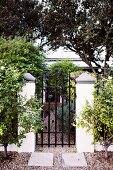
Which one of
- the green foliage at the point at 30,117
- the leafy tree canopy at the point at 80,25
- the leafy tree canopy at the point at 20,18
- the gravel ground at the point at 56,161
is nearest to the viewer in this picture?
the gravel ground at the point at 56,161

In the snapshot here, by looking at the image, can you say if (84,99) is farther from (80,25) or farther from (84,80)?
(80,25)

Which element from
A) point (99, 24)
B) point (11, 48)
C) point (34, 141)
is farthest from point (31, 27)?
point (34, 141)

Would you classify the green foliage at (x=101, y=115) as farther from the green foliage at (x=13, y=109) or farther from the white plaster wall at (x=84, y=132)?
the green foliage at (x=13, y=109)

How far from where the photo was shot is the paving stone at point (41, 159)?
4.81m

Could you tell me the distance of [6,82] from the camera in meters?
4.86

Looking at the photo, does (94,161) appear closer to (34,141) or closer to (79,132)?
(79,132)

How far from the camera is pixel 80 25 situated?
13.1 metres

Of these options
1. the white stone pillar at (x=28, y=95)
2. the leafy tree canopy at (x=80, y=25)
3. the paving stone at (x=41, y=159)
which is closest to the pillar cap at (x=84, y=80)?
the white stone pillar at (x=28, y=95)

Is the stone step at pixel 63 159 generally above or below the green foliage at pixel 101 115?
below

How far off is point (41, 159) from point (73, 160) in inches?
21.9

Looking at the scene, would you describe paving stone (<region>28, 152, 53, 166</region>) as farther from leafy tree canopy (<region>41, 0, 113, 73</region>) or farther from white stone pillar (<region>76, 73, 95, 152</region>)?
leafy tree canopy (<region>41, 0, 113, 73</region>)

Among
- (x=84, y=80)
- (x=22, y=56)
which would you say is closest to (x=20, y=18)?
(x=22, y=56)

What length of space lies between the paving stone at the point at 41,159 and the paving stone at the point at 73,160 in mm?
240

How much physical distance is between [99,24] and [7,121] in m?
8.88
